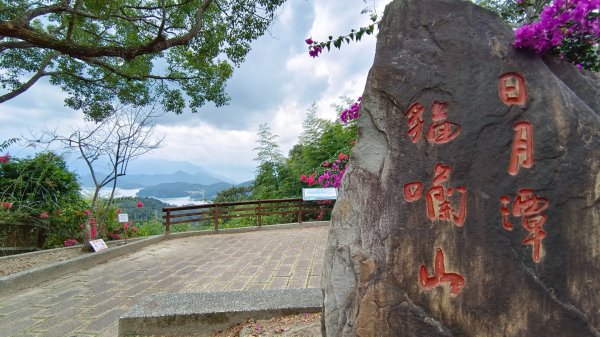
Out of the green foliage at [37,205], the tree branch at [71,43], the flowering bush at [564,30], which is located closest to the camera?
the flowering bush at [564,30]

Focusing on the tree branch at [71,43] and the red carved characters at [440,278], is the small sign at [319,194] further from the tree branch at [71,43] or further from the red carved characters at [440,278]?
the red carved characters at [440,278]

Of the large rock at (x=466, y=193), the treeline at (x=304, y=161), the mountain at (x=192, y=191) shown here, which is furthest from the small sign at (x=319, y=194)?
the mountain at (x=192, y=191)

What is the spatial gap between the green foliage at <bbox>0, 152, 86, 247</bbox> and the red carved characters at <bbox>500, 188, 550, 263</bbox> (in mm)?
8606

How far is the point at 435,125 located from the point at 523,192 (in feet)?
1.86

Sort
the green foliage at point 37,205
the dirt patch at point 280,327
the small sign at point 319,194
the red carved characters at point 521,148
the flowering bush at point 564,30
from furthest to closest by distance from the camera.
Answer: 1. the small sign at point 319,194
2. the green foliage at point 37,205
3. the dirt patch at point 280,327
4. the red carved characters at point 521,148
5. the flowering bush at point 564,30

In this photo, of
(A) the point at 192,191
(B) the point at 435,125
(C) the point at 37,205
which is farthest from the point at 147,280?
(A) the point at 192,191

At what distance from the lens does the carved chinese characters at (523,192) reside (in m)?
1.72

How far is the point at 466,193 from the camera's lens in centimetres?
183

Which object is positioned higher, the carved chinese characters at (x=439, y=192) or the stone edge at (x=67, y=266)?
the carved chinese characters at (x=439, y=192)

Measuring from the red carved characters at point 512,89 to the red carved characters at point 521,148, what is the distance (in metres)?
0.13

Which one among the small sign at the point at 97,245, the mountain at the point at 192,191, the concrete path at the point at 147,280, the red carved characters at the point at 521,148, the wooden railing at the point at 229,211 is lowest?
the concrete path at the point at 147,280

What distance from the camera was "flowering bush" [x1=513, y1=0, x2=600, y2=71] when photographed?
5.34ft

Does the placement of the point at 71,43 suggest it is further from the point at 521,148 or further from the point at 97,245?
the point at 521,148

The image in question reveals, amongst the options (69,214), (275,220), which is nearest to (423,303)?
(69,214)
